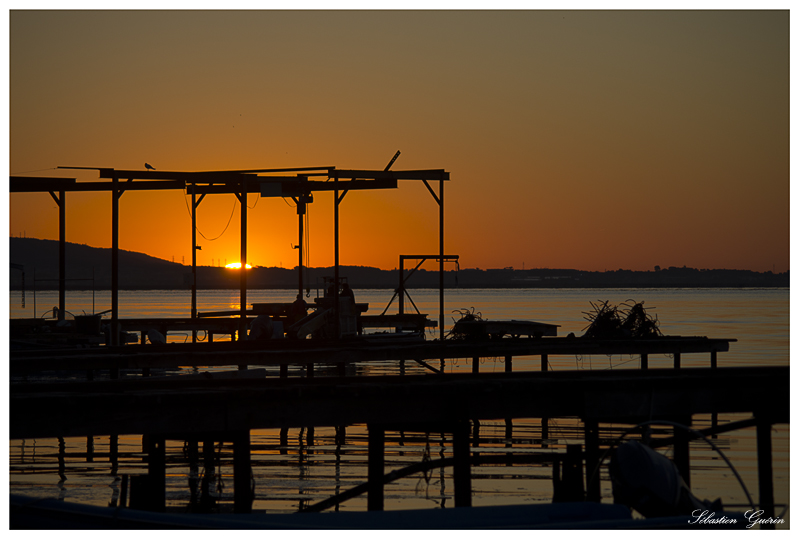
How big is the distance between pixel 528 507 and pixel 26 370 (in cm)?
674

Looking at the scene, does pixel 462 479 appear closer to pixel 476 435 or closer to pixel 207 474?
pixel 207 474

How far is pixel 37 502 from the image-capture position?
646cm

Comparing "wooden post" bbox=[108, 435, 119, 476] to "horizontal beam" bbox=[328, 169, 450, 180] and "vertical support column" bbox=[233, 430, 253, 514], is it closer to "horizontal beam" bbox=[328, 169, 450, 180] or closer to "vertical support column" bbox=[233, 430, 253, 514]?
"vertical support column" bbox=[233, 430, 253, 514]

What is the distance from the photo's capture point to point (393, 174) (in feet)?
66.4

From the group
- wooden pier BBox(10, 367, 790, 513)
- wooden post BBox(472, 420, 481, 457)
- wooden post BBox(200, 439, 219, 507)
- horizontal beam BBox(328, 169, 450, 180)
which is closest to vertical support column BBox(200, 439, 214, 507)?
wooden post BBox(200, 439, 219, 507)

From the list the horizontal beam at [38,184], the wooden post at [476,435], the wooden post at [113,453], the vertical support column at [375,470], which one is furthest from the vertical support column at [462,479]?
the horizontal beam at [38,184]

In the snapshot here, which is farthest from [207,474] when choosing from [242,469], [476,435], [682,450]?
[682,450]

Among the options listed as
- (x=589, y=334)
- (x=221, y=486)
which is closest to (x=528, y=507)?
(x=221, y=486)
